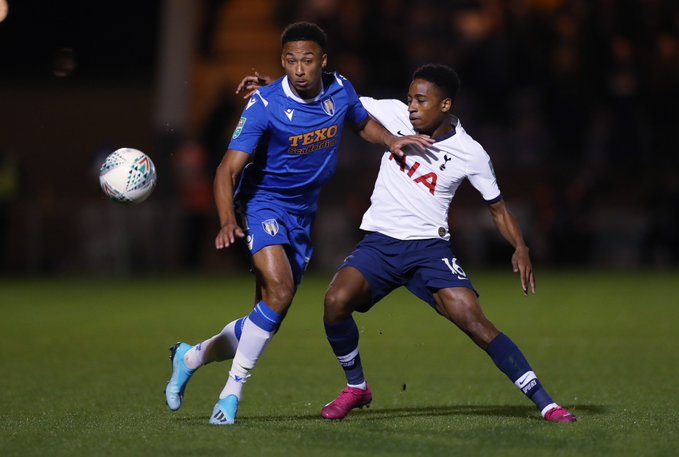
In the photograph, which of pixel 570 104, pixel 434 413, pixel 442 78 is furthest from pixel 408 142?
pixel 570 104

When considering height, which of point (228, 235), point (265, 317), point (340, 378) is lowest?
point (340, 378)

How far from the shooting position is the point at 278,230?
737 centimetres

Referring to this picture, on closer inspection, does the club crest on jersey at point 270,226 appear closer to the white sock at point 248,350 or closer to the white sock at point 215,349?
the white sock at point 248,350

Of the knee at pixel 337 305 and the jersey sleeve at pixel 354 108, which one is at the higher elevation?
the jersey sleeve at pixel 354 108

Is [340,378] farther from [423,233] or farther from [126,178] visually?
[126,178]

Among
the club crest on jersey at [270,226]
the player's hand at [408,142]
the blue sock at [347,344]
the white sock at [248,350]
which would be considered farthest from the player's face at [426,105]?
the white sock at [248,350]

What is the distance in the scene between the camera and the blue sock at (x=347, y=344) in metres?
7.51

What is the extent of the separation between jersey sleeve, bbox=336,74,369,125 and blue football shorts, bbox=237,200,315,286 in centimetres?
69

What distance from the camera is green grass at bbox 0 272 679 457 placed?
6.46 meters

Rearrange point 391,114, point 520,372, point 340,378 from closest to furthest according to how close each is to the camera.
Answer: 1. point 520,372
2. point 391,114
3. point 340,378

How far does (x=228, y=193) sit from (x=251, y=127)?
48 cm

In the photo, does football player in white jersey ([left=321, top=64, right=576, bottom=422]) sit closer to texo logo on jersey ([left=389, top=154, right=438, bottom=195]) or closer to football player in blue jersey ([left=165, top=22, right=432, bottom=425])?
texo logo on jersey ([left=389, top=154, right=438, bottom=195])

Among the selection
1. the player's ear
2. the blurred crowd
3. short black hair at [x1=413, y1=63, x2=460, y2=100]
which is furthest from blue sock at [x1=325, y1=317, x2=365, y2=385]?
the blurred crowd

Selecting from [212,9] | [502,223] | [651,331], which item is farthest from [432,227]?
[212,9]
